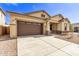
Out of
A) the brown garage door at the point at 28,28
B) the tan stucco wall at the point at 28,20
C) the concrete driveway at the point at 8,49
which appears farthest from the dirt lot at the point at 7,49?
the brown garage door at the point at 28,28

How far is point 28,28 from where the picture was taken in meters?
10.8

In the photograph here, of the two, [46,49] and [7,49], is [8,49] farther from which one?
[46,49]

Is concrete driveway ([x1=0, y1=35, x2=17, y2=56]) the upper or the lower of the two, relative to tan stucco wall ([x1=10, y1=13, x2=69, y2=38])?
lower

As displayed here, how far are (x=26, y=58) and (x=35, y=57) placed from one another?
43cm

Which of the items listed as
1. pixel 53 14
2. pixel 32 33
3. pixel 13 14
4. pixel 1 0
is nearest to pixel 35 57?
pixel 1 0

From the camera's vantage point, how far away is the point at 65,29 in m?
15.2

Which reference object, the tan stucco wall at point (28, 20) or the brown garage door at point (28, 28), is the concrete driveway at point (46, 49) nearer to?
the tan stucco wall at point (28, 20)

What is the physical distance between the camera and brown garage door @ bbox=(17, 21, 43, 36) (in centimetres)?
1005

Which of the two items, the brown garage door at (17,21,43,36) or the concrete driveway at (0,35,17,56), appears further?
the brown garage door at (17,21,43,36)

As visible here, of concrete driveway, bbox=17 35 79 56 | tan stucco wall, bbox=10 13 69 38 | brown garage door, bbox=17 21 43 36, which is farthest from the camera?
brown garage door, bbox=17 21 43 36

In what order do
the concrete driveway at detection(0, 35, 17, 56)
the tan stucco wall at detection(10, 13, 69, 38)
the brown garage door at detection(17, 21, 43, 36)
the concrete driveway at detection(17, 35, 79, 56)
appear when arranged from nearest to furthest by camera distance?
1. the concrete driveway at detection(17, 35, 79, 56)
2. the concrete driveway at detection(0, 35, 17, 56)
3. the tan stucco wall at detection(10, 13, 69, 38)
4. the brown garage door at detection(17, 21, 43, 36)

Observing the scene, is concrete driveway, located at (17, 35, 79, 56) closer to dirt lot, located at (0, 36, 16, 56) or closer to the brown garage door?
dirt lot, located at (0, 36, 16, 56)

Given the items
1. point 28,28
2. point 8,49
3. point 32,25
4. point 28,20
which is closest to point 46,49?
point 8,49

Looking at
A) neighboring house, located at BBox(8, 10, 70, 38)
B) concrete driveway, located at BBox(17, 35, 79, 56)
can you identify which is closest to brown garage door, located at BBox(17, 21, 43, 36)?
neighboring house, located at BBox(8, 10, 70, 38)
